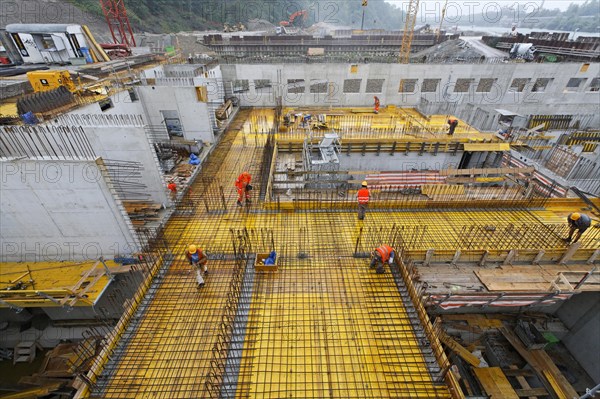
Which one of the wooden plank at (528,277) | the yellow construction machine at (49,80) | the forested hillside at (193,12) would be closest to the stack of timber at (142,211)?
the yellow construction machine at (49,80)

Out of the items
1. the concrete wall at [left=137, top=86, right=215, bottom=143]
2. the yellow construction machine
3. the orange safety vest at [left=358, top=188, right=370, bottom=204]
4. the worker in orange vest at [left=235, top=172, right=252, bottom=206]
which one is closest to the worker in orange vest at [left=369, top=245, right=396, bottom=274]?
the orange safety vest at [left=358, top=188, right=370, bottom=204]

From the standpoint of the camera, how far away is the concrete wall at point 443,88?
19891mm

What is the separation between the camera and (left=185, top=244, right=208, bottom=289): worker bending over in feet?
20.3

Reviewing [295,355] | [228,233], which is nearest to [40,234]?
[228,233]

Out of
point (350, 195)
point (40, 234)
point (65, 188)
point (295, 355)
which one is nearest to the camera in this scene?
point (295, 355)

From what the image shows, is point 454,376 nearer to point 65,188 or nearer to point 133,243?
point 133,243

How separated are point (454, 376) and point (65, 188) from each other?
9315 millimetres

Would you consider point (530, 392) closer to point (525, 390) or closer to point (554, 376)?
point (525, 390)

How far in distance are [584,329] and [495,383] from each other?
3505 millimetres

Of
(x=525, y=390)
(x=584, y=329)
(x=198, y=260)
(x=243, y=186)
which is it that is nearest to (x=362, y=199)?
(x=243, y=186)

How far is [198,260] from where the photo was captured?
627cm

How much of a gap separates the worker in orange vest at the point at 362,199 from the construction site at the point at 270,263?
0.06 metres

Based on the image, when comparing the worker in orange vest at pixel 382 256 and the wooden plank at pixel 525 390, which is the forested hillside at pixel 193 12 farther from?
the wooden plank at pixel 525 390

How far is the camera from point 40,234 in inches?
292
